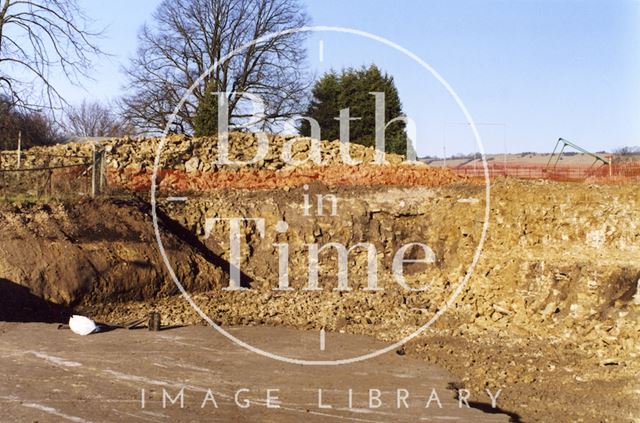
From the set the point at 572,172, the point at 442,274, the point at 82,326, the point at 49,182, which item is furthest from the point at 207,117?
the point at 82,326

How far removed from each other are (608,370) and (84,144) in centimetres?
1925

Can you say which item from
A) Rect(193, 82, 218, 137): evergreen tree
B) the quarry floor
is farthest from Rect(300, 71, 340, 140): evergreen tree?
the quarry floor

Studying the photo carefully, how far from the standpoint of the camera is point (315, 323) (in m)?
14.9

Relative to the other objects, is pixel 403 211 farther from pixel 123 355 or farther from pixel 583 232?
pixel 123 355

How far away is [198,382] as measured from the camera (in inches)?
391

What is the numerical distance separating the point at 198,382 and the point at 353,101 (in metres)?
25.8

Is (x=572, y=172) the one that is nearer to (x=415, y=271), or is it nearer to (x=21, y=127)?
(x=415, y=271)

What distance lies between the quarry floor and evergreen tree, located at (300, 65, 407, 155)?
2134 cm

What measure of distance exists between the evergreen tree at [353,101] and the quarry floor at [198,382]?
Result: 21.3 metres

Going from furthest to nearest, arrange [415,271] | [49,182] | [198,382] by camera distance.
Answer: [415,271], [49,182], [198,382]

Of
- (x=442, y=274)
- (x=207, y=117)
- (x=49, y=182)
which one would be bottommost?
(x=442, y=274)

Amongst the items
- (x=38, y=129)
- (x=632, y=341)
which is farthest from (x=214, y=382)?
(x=38, y=129)

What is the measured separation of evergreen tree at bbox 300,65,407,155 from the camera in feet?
111

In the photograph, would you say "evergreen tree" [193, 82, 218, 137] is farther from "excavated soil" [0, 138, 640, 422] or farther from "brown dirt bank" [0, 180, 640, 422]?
"brown dirt bank" [0, 180, 640, 422]
